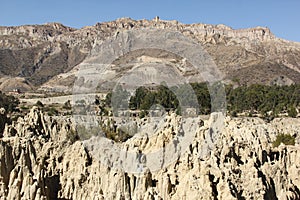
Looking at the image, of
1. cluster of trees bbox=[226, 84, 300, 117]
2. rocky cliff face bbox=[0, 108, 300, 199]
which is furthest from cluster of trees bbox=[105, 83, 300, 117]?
rocky cliff face bbox=[0, 108, 300, 199]

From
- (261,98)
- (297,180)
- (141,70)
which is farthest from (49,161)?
(141,70)

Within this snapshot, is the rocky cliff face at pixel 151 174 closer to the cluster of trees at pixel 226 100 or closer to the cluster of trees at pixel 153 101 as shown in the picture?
the cluster of trees at pixel 226 100

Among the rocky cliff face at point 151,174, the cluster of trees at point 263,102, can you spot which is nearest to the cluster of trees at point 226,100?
the cluster of trees at point 263,102

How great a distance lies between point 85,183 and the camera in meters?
12.7

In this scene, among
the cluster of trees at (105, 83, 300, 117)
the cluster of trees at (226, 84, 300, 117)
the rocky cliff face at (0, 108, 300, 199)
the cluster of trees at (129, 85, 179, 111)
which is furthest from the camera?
the cluster of trees at (226, 84, 300, 117)

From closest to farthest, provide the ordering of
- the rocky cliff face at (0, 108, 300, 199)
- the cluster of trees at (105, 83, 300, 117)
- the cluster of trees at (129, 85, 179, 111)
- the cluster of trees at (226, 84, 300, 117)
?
the rocky cliff face at (0, 108, 300, 199)
the cluster of trees at (105, 83, 300, 117)
the cluster of trees at (129, 85, 179, 111)
the cluster of trees at (226, 84, 300, 117)

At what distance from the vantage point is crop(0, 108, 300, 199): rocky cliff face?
37.2 feet

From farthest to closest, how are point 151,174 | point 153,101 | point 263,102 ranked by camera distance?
point 263,102 → point 153,101 → point 151,174

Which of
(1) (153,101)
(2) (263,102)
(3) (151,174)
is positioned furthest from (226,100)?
(3) (151,174)

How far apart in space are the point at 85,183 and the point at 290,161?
8029 mm

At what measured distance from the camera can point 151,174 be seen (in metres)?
12.4

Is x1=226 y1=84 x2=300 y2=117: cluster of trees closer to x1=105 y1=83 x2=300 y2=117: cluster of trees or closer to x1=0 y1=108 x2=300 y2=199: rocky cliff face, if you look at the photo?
x1=105 y1=83 x2=300 y2=117: cluster of trees

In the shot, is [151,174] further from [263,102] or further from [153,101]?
[263,102]

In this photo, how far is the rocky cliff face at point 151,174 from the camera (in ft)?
37.2
